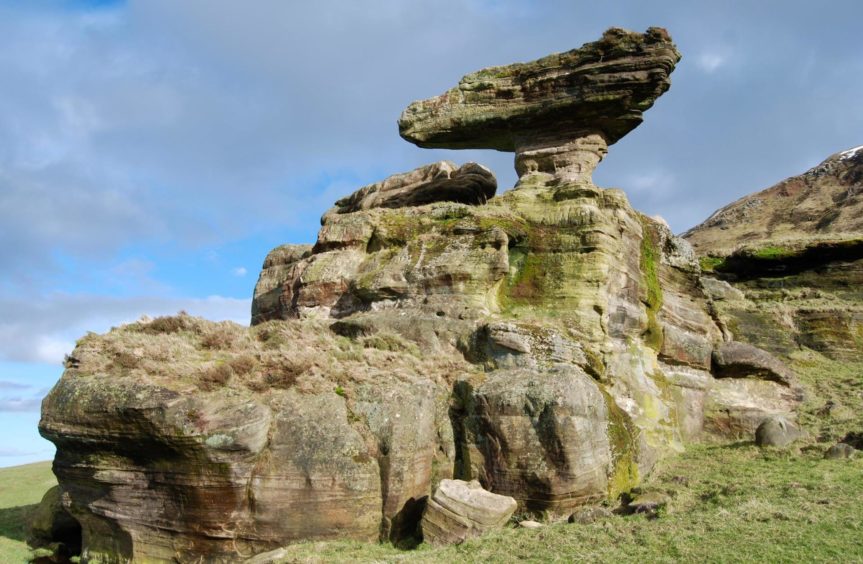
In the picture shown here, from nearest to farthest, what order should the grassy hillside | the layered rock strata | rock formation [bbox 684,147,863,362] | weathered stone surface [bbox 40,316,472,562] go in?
1. the grassy hillside
2. weathered stone surface [bbox 40,316,472,562]
3. the layered rock strata
4. rock formation [bbox 684,147,863,362]

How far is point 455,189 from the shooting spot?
22281 millimetres

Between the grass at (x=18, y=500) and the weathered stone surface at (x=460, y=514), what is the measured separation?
8372 millimetres

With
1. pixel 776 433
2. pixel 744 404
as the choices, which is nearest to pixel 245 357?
pixel 776 433

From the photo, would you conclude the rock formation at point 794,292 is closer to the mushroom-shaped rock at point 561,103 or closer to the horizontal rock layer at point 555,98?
the mushroom-shaped rock at point 561,103

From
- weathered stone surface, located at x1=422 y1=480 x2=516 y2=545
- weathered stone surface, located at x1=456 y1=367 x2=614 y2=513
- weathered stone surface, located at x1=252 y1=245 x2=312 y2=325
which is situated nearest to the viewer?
weathered stone surface, located at x1=422 y1=480 x2=516 y2=545

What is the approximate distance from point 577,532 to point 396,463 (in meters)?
3.20

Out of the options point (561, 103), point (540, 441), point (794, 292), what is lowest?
point (540, 441)

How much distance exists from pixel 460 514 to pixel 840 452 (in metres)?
8.74

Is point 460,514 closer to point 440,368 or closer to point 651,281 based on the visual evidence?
point 440,368

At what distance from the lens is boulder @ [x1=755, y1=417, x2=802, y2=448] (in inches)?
645

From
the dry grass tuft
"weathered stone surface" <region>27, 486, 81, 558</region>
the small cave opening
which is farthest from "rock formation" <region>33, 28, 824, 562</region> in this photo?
"weathered stone surface" <region>27, 486, 81, 558</region>

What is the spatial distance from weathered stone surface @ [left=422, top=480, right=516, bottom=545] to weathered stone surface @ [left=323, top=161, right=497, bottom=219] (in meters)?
11.9

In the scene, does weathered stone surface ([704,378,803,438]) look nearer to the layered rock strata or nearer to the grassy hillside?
the layered rock strata

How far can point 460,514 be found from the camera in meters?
11.2
